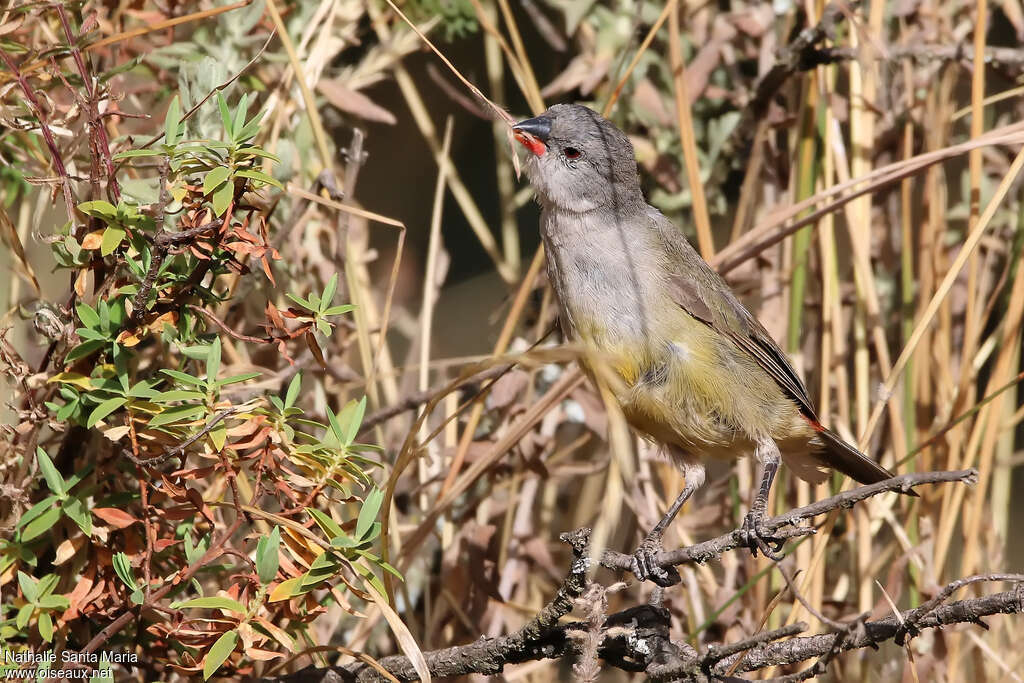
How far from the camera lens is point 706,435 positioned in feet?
9.12

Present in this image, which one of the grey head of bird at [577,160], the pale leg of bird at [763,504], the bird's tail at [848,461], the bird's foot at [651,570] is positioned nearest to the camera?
the pale leg of bird at [763,504]

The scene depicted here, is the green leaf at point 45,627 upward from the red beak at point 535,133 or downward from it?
downward

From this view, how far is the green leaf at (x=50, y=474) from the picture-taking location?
6.61 feet

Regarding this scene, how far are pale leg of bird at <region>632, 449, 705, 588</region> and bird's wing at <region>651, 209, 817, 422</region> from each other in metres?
0.34

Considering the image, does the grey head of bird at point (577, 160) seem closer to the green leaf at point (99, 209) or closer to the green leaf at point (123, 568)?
the green leaf at point (99, 209)

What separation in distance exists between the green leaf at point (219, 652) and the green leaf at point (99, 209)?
825 millimetres

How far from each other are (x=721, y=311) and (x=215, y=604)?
1.59 m

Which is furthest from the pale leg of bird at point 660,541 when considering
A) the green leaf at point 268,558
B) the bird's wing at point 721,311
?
the green leaf at point 268,558

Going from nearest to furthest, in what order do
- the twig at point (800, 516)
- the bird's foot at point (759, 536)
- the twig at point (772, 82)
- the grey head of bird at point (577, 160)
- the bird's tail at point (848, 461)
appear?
the twig at point (800, 516) < the bird's foot at point (759, 536) < the bird's tail at point (848, 461) < the grey head of bird at point (577, 160) < the twig at point (772, 82)

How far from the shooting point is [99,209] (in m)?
1.94

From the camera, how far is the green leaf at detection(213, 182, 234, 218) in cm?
195

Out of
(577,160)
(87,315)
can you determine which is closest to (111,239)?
(87,315)

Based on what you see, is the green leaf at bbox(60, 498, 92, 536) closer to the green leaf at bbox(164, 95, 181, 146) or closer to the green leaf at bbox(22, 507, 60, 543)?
the green leaf at bbox(22, 507, 60, 543)

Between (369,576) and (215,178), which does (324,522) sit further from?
(215,178)
